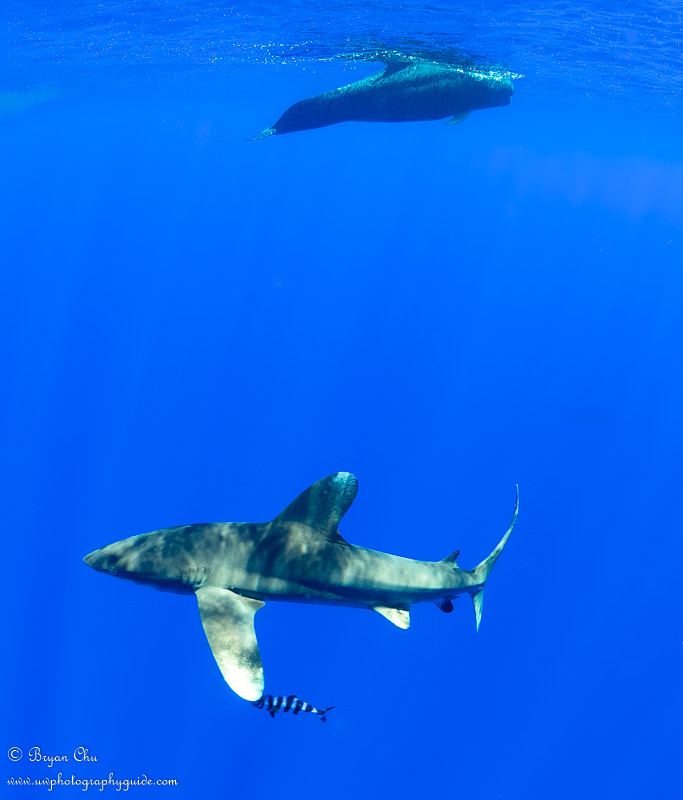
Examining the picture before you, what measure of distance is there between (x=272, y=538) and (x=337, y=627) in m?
7.66

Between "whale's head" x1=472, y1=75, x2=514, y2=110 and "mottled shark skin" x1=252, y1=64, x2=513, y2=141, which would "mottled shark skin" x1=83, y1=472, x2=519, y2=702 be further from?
"whale's head" x1=472, y1=75, x2=514, y2=110

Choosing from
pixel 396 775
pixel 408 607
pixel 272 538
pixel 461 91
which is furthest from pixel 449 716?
pixel 461 91

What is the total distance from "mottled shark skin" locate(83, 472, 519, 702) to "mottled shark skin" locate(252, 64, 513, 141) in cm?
1129

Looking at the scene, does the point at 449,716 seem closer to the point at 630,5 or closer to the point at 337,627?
the point at 337,627

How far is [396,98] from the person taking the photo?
1441cm

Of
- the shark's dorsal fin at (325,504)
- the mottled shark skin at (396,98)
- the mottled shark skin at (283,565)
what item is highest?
the mottled shark skin at (396,98)

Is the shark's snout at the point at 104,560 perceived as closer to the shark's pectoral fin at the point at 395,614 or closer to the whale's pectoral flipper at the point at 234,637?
the whale's pectoral flipper at the point at 234,637

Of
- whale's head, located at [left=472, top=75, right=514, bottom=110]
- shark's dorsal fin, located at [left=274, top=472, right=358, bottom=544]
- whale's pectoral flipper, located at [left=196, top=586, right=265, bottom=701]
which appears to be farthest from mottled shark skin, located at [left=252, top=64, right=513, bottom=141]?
whale's pectoral flipper, located at [left=196, top=586, right=265, bottom=701]

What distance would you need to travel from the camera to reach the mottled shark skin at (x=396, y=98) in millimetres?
13969

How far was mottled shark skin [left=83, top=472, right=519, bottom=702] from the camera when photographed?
6.69 m

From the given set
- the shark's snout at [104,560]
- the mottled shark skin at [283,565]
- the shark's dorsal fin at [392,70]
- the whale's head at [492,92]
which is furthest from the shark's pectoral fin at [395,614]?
the whale's head at [492,92]

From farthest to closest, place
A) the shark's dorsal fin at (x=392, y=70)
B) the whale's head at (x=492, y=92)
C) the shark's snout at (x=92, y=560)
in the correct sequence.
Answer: the whale's head at (x=492, y=92)
the shark's dorsal fin at (x=392, y=70)
the shark's snout at (x=92, y=560)

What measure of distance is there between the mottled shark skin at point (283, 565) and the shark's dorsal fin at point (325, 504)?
0.04 feet

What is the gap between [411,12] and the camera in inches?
663
